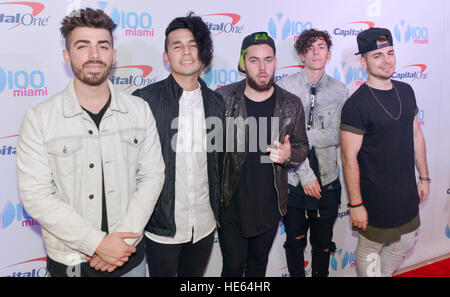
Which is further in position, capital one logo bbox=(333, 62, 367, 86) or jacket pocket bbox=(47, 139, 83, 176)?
capital one logo bbox=(333, 62, 367, 86)

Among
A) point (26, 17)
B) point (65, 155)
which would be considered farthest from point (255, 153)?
point (26, 17)

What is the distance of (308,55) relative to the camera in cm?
296

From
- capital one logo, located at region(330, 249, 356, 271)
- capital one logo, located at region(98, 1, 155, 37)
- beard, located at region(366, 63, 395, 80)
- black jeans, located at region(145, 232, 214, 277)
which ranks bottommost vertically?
capital one logo, located at region(330, 249, 356, 271)

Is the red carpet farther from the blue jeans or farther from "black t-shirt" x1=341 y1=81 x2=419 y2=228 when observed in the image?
the blue jeans

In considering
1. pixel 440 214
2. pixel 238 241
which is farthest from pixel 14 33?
pixel 440 214

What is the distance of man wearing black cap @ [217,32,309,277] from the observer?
2.46 m

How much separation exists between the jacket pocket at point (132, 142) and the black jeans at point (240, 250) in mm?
884

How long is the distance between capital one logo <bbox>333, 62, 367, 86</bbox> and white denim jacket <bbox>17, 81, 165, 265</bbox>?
2.15 metres

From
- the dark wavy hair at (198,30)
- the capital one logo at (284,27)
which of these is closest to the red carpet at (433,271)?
the capital one logo at (284,27)

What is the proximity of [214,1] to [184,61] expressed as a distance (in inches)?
37.7

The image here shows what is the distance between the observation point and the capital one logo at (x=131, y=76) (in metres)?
2.69

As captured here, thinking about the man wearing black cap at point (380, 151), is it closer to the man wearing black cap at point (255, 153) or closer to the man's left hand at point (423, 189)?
the man's left hand at point (423, 189)

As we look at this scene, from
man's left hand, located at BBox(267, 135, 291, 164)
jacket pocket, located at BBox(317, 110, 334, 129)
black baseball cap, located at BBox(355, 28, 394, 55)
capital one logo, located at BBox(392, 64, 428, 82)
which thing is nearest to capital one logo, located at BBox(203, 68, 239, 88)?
jacket pocket, located at BBox(317, 110, 334, 129)

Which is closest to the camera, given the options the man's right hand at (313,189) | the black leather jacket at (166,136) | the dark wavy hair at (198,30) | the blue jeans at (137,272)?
the blue jeans at (137,272)
